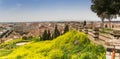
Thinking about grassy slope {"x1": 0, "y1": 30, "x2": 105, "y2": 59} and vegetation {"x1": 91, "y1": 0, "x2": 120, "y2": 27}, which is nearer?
grassy slope {"x1": 0, "y1": 30, "x2": 105, "y2": 59}

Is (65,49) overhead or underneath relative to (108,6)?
underneath

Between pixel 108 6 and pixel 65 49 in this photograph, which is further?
pixel 108 6

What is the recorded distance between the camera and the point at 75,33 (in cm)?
1097

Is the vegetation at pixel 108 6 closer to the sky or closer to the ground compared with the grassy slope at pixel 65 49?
closer to the sky

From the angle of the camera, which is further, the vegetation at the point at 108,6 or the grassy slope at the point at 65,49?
the vegetation at the point at 108,6

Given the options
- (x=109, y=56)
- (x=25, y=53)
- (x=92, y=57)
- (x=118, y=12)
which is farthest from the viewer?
(x=118, y=12)

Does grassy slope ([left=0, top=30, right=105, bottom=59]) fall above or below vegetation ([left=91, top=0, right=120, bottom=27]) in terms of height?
below

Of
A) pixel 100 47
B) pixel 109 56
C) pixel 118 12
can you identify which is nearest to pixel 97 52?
pixel 100 47

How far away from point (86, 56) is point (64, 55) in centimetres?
92

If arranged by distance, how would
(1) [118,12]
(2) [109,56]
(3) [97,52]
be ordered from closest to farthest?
(2) [109,56] → (3) [97,52] → (1) [118,12]

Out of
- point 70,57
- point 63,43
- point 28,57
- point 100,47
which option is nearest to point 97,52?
point 100,47

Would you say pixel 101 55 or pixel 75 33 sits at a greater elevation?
pixel 75 33

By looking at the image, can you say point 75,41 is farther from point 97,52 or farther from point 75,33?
point 97,52

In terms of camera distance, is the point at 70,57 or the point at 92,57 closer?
the point at 92,57
